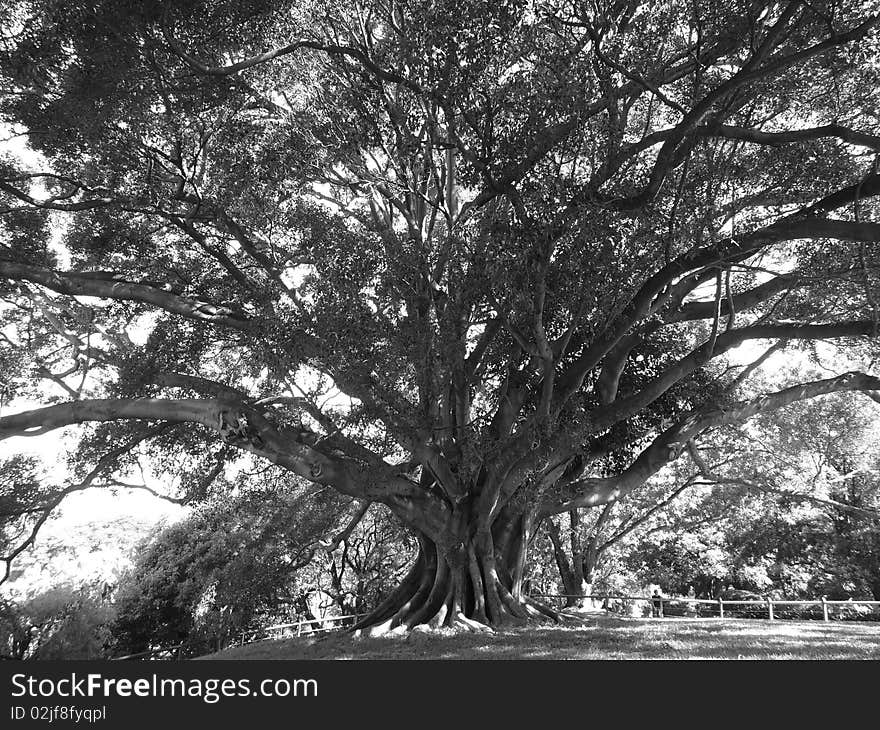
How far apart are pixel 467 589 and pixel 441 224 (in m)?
5.89

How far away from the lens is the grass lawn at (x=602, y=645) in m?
6.41

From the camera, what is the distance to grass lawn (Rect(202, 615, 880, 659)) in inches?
252

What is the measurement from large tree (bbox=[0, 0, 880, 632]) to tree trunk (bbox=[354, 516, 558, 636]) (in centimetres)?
5

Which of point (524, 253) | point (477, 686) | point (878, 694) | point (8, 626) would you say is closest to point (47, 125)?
point (524, 253)

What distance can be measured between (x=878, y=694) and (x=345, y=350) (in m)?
5.41

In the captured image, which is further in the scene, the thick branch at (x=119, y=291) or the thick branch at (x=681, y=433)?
the thick branch at (x=681, y=433)

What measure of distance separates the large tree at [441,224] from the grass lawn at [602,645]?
46.5 inches

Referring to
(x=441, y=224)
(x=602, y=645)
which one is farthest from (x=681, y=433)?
(x=441, y=224)

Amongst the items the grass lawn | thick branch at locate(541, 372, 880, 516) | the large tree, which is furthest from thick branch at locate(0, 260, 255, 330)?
thick branch at locate(541, 372, 880, 516)

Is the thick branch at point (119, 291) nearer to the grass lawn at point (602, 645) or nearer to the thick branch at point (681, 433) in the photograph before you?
the grass lawn at point (602, 645)

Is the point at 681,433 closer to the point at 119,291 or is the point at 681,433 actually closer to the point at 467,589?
the point at 467,589

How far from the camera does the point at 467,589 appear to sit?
9.78m

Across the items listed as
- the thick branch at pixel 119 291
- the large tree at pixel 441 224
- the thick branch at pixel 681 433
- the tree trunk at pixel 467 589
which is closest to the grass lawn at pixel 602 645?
the tree trunk at pixel 467 589

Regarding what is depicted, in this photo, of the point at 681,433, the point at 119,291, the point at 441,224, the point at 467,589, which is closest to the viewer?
the point at 119,291
